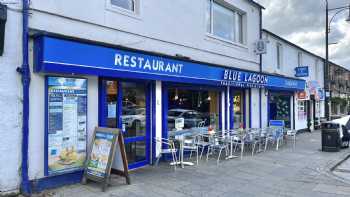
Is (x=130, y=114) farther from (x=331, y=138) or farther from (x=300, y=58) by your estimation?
(x=300, y=58)

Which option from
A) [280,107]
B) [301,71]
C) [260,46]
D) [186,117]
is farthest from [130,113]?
[301,71]

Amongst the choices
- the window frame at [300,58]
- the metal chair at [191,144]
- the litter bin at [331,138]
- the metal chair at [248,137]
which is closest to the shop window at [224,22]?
the metal chair at [248,137]

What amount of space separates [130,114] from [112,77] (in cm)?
116

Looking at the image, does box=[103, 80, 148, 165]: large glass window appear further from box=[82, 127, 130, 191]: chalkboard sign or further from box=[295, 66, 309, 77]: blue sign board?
box=[295, 66, 309, 77]: blue sign board

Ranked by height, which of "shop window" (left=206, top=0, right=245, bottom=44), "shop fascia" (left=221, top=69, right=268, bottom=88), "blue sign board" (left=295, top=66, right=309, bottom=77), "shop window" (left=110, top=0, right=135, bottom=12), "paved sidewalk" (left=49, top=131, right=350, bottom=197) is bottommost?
"paved sidewalk" (left=49, top=131, right=350, bottom=197)

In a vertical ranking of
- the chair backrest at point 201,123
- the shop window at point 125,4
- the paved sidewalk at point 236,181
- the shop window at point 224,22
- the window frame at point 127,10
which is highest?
the shop window at point 224,22

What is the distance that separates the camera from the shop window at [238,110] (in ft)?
40.9

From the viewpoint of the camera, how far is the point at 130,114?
26.1 ft

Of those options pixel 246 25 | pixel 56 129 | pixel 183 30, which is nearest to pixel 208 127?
pixel 183 30

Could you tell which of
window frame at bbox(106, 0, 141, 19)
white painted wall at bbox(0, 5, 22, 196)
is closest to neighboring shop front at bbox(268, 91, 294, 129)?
window frame at bbox(106, 0, 141, 19)

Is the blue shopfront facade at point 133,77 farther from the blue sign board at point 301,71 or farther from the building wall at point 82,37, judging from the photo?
the blue sign board at point 301,71

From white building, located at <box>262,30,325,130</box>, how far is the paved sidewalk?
660 cm

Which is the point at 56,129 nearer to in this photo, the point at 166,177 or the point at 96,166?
the point at 96,166

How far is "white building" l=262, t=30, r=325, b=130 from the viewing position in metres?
15.5
